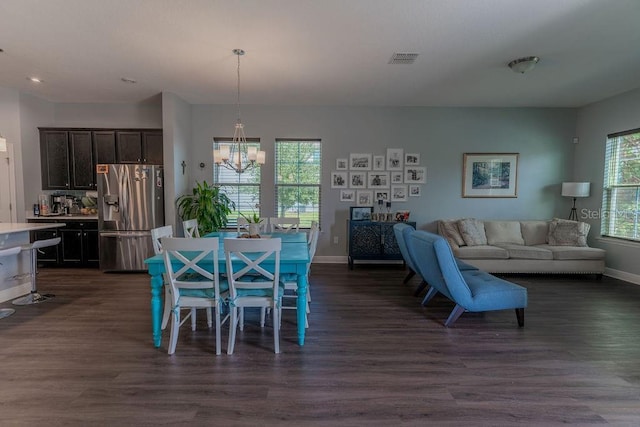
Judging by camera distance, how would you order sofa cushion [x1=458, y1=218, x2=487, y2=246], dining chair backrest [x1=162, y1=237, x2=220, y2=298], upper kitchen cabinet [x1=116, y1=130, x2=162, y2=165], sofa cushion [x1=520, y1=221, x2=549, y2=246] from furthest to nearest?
sofa cushion [x1=520, y1=221, x2=549, y2=246]
upper kitchen cabinet [x1=116, y1=130, x2=162, y2=165]
sofa cushion [x1=458, y1=218, x2=487, y2=246]
dining chair backrest [x1=162, y1=237, x2=220, y2=298]

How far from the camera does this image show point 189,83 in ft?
14.9

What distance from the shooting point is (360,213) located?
5.64m

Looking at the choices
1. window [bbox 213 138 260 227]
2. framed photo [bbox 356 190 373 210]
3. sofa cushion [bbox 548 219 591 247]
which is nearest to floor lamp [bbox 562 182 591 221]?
sofa cushion [bbox 548 219 591 247]

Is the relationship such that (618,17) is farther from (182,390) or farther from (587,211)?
(182,390)

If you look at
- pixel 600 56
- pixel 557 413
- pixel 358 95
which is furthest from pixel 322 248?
pixel 600 56

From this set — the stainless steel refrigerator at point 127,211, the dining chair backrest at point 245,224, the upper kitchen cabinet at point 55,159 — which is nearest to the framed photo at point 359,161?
the dining chair backrest at point 245,224

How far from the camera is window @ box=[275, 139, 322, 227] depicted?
581 cm

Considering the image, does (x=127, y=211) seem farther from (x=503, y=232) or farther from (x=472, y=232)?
(x=503, y=232)

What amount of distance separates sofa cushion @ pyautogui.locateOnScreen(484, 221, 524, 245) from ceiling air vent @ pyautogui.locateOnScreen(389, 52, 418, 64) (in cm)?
334

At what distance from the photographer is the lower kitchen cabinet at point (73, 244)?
518 cm

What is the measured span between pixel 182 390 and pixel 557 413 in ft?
7.86

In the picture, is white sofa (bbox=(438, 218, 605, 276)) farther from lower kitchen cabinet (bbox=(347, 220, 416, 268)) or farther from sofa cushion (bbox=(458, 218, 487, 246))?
lower kitchen cabinet (bbox=(347, 220, 416, 268))

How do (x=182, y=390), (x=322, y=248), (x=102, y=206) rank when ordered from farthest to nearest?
(x=322, y=248) < (x=102, y=206) < (x=182, y=390)

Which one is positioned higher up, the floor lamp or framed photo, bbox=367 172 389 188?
framed photo, bbox=367 172 389 188
